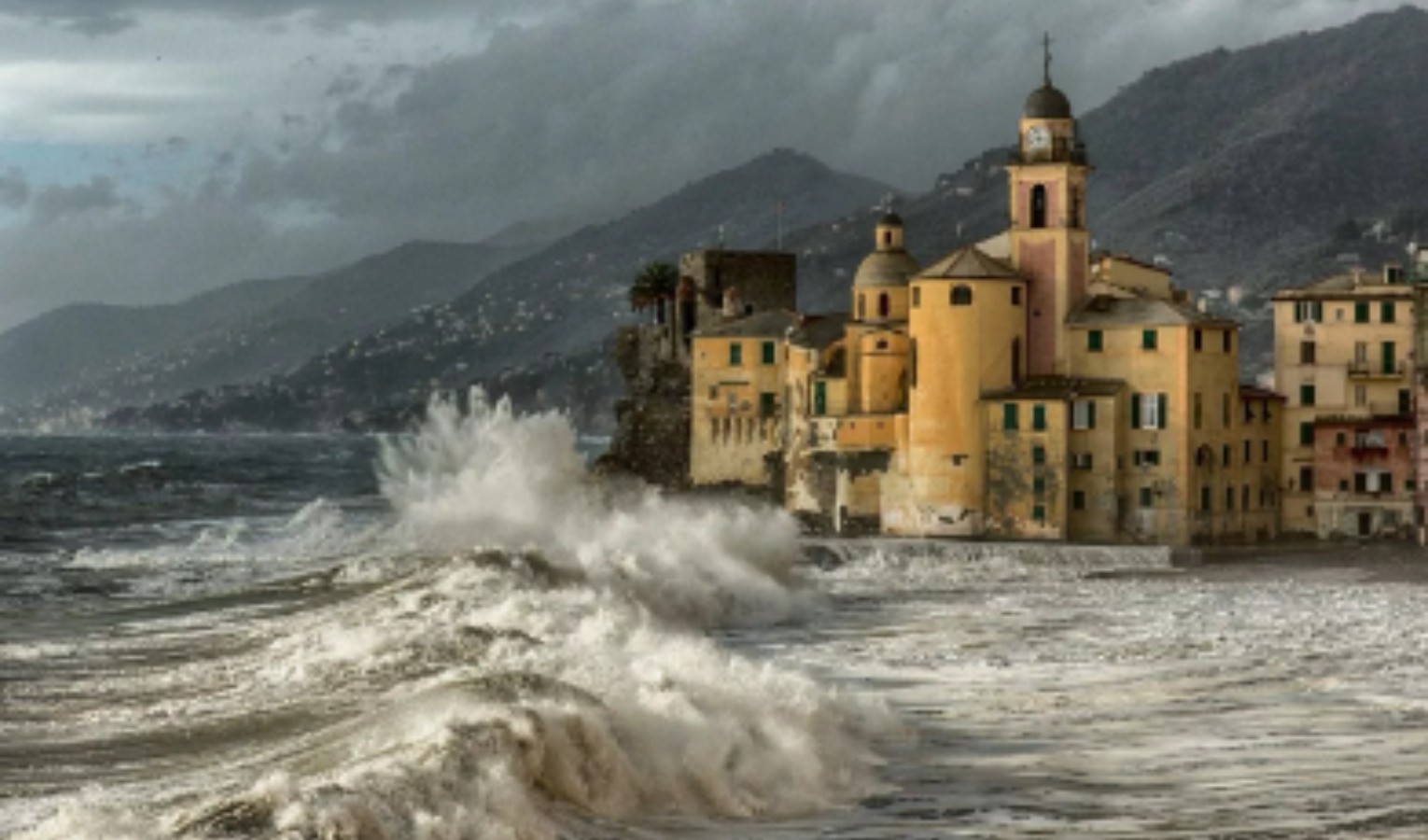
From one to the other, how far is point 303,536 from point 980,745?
50698 millimetres

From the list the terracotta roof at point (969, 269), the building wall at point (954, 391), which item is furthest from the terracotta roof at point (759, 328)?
the building wall at point (954, 391)

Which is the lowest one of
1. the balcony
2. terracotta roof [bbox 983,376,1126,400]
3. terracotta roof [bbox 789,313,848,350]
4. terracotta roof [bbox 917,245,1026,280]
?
terracotta roof [bbox 983,376,1126,400]

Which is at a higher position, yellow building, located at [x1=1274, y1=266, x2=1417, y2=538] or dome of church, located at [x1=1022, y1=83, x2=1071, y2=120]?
dome of church, located at [x1=1022, y1=83, x2=1071, y2=120]

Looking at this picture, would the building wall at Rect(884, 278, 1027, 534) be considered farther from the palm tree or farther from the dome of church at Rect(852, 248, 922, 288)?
the palm tree

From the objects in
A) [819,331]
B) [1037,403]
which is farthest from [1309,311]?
[819,331]

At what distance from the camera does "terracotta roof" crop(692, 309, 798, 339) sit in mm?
77375

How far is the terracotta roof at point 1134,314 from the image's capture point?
66188 millimetres

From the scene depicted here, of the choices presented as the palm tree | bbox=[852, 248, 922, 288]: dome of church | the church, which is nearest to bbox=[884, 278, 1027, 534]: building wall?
the church

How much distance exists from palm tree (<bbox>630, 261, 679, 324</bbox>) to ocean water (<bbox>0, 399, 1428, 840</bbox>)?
22484 millimetres

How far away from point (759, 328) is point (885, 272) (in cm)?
688

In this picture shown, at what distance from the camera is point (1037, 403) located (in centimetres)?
6562

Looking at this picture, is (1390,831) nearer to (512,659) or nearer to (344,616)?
(512,659)

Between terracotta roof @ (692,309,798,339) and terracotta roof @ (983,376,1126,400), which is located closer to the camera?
terracotta roof @ (983,376,1126,400)

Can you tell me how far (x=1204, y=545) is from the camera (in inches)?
2594
